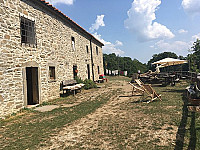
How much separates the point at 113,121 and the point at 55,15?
8160mm

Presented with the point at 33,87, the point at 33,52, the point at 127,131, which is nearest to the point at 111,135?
the point at 127,131

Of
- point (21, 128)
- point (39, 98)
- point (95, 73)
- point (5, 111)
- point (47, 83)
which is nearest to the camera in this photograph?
point (21, 128)

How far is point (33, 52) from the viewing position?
6922 millimetres

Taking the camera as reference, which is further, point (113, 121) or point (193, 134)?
point (113, 121)

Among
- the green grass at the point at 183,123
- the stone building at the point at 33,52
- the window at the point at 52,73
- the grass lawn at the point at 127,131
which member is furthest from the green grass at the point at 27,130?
the window at the point at 52,73

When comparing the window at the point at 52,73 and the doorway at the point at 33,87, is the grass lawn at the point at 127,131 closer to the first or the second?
the doorway at the point at 33,87

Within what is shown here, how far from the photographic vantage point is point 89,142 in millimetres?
3066

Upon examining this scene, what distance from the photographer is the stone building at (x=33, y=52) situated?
542cm

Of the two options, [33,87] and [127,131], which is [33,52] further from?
[127,131]

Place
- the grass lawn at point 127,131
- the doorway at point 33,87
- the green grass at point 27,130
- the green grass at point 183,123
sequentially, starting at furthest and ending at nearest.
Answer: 1. the doorway at point 33,87
2. the green grass at point 27,130
3. the grass lawn at point 127,131
4. the green grass at point 183,123

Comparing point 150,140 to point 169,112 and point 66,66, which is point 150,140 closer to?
point 169,112

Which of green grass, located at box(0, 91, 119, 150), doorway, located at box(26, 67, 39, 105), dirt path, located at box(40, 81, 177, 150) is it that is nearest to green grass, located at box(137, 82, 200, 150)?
dirt path, located at box(40, 81, 177, 150)

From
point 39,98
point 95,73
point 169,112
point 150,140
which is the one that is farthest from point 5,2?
point 95,73

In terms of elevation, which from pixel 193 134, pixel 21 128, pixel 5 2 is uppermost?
pixel 5 2
